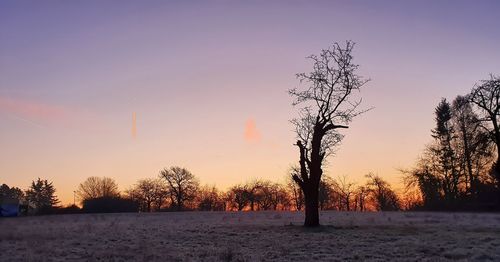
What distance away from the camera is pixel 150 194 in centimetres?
13688

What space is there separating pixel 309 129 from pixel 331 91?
390cm

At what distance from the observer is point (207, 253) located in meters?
19.3

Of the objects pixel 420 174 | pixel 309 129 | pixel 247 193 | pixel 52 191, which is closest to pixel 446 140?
pixel 420 174

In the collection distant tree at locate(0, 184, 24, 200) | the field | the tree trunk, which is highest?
distant tree at locate(0, 184, 24, 200)

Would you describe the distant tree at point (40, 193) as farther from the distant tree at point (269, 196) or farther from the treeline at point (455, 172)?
the treeline at point (455, 172)

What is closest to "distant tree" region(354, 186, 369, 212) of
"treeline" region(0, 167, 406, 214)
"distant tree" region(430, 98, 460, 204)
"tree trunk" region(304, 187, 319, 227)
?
"treeline" region(0, 167, 406, 214)

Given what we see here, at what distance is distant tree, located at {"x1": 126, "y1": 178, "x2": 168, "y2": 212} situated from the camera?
440 feet

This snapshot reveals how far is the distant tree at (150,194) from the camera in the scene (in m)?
134

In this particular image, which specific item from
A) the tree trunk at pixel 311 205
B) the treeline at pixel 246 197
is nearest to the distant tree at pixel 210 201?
the treeline at pixel 246 197

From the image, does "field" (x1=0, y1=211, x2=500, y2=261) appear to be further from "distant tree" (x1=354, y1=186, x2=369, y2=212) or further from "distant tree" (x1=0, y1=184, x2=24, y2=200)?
"distant tree" (x1=0, y1=184, x2=24, y2=200)

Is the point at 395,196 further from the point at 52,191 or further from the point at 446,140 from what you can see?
the point at 52,191

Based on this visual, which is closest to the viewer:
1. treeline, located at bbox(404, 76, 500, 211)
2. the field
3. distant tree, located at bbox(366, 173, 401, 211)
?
the field

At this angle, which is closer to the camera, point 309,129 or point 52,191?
point 309,129

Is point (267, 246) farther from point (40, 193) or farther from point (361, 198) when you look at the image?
point (40, 193)
